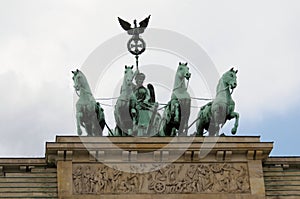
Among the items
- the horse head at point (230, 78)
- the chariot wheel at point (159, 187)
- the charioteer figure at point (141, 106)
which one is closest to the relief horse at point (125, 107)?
the charioteer figure at point (141, 106)

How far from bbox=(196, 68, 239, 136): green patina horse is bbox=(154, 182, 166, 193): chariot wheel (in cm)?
222

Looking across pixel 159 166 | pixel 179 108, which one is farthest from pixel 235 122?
pixel 159 166

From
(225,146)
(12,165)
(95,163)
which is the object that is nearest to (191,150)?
(225,146)

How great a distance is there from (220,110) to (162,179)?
2.69 m

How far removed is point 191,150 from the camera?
27906 millimetres

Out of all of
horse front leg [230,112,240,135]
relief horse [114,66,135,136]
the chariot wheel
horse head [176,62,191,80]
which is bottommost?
the chariot wheel

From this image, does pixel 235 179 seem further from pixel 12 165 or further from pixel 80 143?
pixel 12 165

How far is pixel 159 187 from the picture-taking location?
27.6 meters

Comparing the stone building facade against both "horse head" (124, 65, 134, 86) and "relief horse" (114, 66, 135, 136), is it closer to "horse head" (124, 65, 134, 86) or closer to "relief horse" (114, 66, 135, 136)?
"relief horse" (114, 66, 135, 136)

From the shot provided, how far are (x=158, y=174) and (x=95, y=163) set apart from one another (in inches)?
68.8

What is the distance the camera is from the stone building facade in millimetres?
27453

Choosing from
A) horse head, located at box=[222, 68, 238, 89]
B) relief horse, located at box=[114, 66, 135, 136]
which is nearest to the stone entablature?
relief horse, located at box=[114, 66, 135, 136]

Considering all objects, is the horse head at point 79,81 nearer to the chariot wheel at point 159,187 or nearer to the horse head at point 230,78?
the chariot wheel at point 159,187

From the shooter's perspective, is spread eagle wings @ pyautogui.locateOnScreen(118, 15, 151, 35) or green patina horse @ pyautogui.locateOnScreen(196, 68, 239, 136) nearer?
green patina horse @ pyautogui.locateOnScreen(196, 68, 239, 136)
